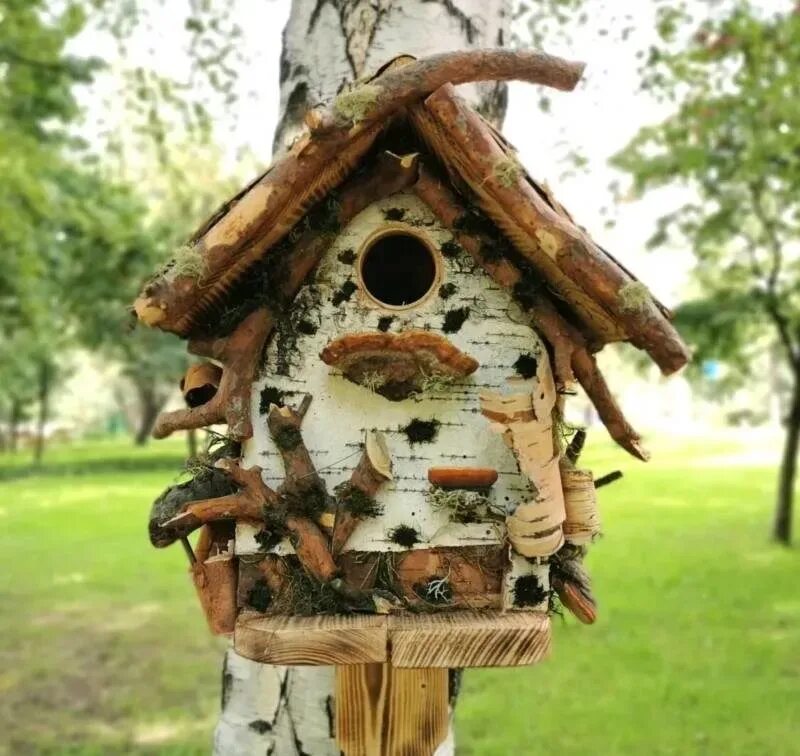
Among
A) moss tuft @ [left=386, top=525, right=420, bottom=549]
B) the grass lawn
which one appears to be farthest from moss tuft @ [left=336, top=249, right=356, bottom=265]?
the grass lawn

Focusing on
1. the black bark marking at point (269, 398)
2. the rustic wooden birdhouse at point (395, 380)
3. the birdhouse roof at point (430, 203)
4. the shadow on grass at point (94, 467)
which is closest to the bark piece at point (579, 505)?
the rustic wooden birdhouse at point (395, 380)

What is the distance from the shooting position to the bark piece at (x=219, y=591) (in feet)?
6.15

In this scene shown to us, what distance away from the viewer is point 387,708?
1964mm

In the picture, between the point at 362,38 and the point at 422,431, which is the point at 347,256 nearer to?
the point at 422,431

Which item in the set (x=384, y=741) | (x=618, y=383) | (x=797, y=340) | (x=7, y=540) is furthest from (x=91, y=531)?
→ (x=618, y=383)

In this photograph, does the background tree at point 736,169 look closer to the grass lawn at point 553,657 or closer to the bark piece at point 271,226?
the grass lawn at point 553,657

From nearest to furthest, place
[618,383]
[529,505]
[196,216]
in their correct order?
[529,505] < [196,216] < [618,383]

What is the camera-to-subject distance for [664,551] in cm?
996

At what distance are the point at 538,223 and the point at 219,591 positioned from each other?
1015mm

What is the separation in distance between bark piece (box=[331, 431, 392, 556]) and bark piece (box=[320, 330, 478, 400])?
0.44ft

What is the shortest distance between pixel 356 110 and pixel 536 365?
66 centimetres

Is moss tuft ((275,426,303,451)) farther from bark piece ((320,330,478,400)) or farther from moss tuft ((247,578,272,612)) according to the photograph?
moss tuft ((247,578,272,612))

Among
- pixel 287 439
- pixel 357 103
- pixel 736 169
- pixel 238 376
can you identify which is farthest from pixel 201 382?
pixel 736 169

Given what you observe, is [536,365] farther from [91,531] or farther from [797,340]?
[91,531]
